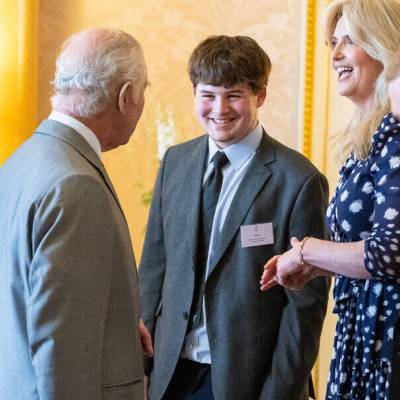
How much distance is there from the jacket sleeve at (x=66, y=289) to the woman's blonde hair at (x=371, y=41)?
0.76 metres

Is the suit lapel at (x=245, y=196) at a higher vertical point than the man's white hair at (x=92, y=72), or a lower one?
lower

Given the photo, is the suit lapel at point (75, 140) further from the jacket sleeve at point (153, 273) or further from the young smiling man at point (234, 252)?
the jacket sleeve at point (153, 273)

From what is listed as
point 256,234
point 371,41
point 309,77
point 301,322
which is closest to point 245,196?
point 256,234

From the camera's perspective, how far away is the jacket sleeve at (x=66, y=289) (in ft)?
6.21

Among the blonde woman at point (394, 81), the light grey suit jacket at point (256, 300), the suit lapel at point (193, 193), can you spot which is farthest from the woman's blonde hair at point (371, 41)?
the suit lapel at point (193, 193)

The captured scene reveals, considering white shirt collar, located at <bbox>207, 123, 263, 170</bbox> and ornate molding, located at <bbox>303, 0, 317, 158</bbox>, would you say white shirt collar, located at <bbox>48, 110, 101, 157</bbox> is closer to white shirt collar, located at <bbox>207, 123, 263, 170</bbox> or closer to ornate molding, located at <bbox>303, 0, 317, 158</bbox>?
white shirt collar, located at <bbox>207, 123, 263, 170</bbox>

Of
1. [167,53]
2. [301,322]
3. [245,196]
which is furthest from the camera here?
[167,53]

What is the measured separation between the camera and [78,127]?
2.12 m

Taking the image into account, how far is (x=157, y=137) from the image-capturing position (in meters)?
4.15

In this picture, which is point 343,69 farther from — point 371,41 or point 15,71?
point 15,71

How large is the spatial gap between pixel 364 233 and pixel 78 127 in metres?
0.78

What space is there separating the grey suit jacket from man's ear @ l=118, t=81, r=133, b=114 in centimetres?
17

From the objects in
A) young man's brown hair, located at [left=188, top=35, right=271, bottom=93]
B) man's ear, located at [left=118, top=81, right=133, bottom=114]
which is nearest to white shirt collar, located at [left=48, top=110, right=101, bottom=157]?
man's ear, located at [left=118, top=81, right=133, bottom=114]

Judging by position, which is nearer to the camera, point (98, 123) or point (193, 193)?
point (98, 123)
